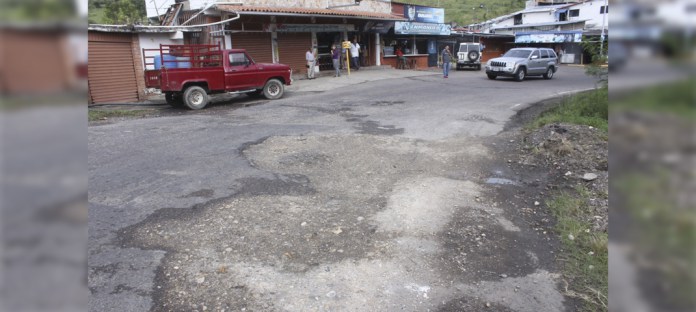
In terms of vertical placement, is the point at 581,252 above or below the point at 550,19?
below

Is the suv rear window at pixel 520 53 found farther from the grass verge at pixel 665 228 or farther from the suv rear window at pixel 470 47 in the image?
the grass verge at pixel 665 228

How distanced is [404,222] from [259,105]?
10128mm

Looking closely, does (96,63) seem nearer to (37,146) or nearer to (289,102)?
(289,102)

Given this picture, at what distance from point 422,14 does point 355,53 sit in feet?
29.3

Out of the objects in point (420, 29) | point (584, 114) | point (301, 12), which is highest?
point (301, 12)

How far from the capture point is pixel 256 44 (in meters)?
20.9

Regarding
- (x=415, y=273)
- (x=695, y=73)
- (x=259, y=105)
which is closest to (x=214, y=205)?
(x=415, y=273)

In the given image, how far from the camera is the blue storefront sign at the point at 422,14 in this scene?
95.6 feet

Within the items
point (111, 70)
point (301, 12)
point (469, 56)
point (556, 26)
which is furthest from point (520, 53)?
point (556, 26)

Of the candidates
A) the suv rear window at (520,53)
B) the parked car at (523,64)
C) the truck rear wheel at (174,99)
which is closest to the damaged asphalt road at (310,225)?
the truck rear wheel at (174,99)

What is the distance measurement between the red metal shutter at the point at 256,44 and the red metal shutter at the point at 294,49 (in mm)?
730

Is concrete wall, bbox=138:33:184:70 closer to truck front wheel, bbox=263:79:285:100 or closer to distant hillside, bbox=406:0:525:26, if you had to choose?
truck front wheel, bbox=263:79:285:100

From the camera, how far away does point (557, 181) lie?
23.0ft

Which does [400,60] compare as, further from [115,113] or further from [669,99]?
[669,99]
